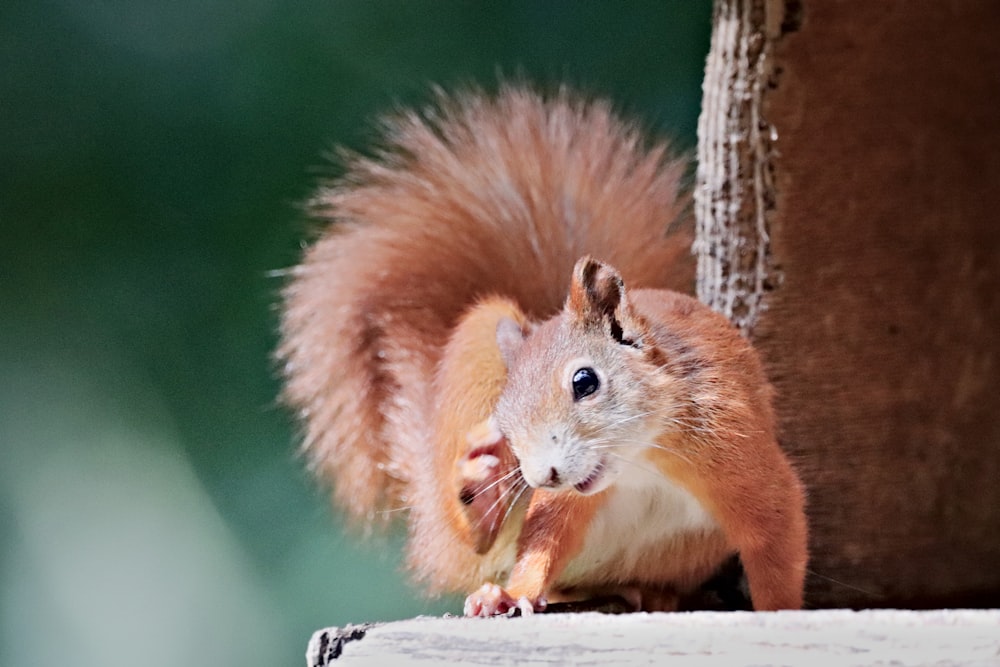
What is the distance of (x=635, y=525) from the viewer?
33.0 inches

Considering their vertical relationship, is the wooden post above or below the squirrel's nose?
above

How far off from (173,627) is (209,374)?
0.26m

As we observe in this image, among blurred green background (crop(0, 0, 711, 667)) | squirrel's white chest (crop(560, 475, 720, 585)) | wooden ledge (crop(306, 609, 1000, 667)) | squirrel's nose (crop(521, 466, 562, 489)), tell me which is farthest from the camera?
blurred green background (crop(0, 0, 711, 667))

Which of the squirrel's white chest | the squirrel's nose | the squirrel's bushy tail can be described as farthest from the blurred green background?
the squirrel's nose

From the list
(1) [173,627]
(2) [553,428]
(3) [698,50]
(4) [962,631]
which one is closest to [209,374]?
(1) [173,627]

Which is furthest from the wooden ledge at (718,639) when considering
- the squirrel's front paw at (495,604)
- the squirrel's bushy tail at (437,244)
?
the squirrel's bushy tail at (437,244)

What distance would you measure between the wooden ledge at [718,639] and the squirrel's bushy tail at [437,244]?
14.3 inches

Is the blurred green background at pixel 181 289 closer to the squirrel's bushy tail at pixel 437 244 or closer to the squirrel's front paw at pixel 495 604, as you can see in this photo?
the squirrel's bushy tail at pixel 437 244

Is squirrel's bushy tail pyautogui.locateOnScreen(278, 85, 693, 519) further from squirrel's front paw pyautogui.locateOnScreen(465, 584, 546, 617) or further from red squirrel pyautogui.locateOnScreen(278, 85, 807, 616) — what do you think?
squirrel's front paw pyautogui.locateOnScreen(465, 584, 546, 617)

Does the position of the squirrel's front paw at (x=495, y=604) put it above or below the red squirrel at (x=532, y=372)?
below

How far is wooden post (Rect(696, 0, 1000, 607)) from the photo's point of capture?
1.00 metres

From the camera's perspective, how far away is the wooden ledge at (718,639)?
0.53m

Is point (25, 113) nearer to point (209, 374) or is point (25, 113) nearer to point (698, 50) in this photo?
point (209, 374)

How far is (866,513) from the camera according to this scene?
1.05 meters
